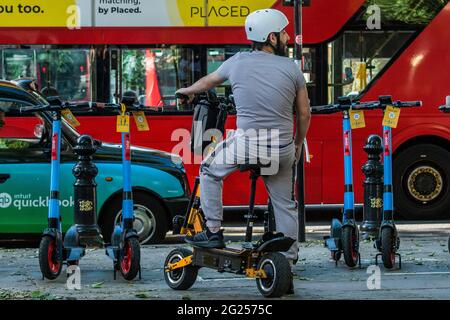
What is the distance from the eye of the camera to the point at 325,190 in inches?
594

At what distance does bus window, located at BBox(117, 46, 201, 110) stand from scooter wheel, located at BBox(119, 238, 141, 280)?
19.0 ft

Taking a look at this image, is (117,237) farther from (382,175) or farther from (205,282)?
(382,175)

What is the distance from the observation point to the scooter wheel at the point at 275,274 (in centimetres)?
771

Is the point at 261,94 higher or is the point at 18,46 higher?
the point at 18,46

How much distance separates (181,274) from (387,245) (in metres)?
1.93

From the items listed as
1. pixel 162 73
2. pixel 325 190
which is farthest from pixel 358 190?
pixel 162 73

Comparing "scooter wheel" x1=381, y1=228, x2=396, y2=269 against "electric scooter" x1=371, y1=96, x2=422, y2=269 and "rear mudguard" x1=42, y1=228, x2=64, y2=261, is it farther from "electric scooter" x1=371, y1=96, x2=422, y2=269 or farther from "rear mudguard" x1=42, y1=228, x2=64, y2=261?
"rear mudguard" x1=42, y1=228, x2=64, y2=261

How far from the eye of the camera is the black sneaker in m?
8.11

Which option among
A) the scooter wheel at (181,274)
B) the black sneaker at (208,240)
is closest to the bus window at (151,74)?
the scooter wheel at (181,274)

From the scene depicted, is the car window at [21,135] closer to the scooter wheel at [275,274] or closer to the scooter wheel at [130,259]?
the scooter wheel at [130,259]

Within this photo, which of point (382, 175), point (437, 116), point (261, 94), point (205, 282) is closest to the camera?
point (261, 94)

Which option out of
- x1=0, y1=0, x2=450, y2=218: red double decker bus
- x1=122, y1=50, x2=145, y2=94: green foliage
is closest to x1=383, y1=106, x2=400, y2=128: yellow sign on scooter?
x1=0, y1=0, x2=450, y2=218: red double decker bus

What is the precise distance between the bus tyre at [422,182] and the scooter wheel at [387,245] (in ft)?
19.9

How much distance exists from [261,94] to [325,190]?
23.5ft
